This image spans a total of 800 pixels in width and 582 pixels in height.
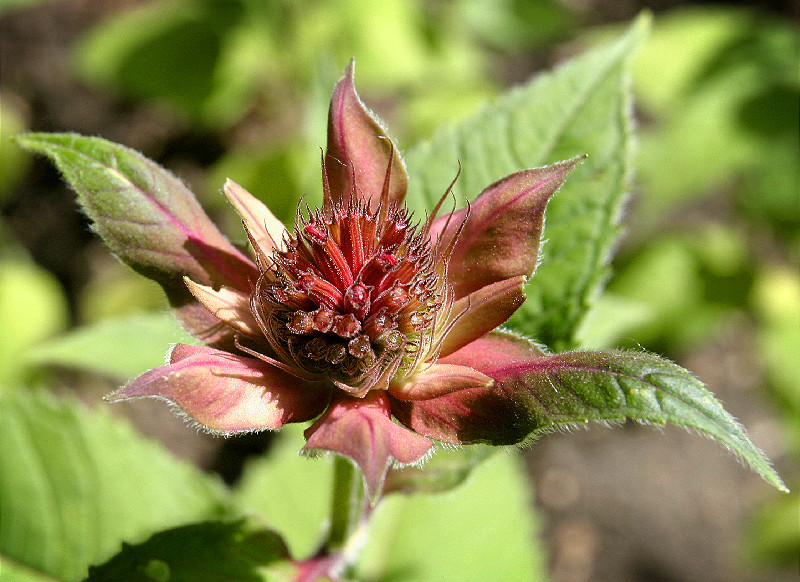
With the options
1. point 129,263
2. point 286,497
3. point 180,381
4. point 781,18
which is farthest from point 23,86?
point 781,18

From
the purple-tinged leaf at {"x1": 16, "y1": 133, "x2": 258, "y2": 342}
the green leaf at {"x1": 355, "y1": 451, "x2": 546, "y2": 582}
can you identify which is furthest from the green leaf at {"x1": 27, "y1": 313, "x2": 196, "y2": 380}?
the green leaf at {"x1": 355, "y1": 451, "x2": 546, "y2": 582}

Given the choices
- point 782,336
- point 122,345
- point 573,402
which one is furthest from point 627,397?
point 782,336

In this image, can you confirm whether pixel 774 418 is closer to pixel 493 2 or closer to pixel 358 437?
pixel 493 2

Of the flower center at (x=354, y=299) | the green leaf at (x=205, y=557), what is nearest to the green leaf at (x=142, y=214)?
the flower center at (x=354, y=299)

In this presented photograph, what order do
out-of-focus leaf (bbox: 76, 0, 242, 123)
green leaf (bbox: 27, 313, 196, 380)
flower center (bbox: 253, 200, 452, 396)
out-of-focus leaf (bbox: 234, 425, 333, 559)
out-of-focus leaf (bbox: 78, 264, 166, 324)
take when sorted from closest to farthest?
flower center (bbox: 253, 200, 452, 396) → green leaf (bbox: 27, 313, 196, 380) → out-of-focus leaf (bbox: 234, 425, 333, 559) → out-of-focus leaf (bbox: 78, 264, 166, 324) → out-of-focus leaf (bbox: 76, 0, 242, 123)

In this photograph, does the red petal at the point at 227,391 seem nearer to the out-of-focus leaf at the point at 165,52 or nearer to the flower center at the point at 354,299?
the flower center at the point at 354,299

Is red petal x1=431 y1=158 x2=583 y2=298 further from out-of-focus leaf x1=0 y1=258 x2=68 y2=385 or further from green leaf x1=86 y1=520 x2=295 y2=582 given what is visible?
out-of-focus leaf x1=0 y1=258 x2=68 y2=385
